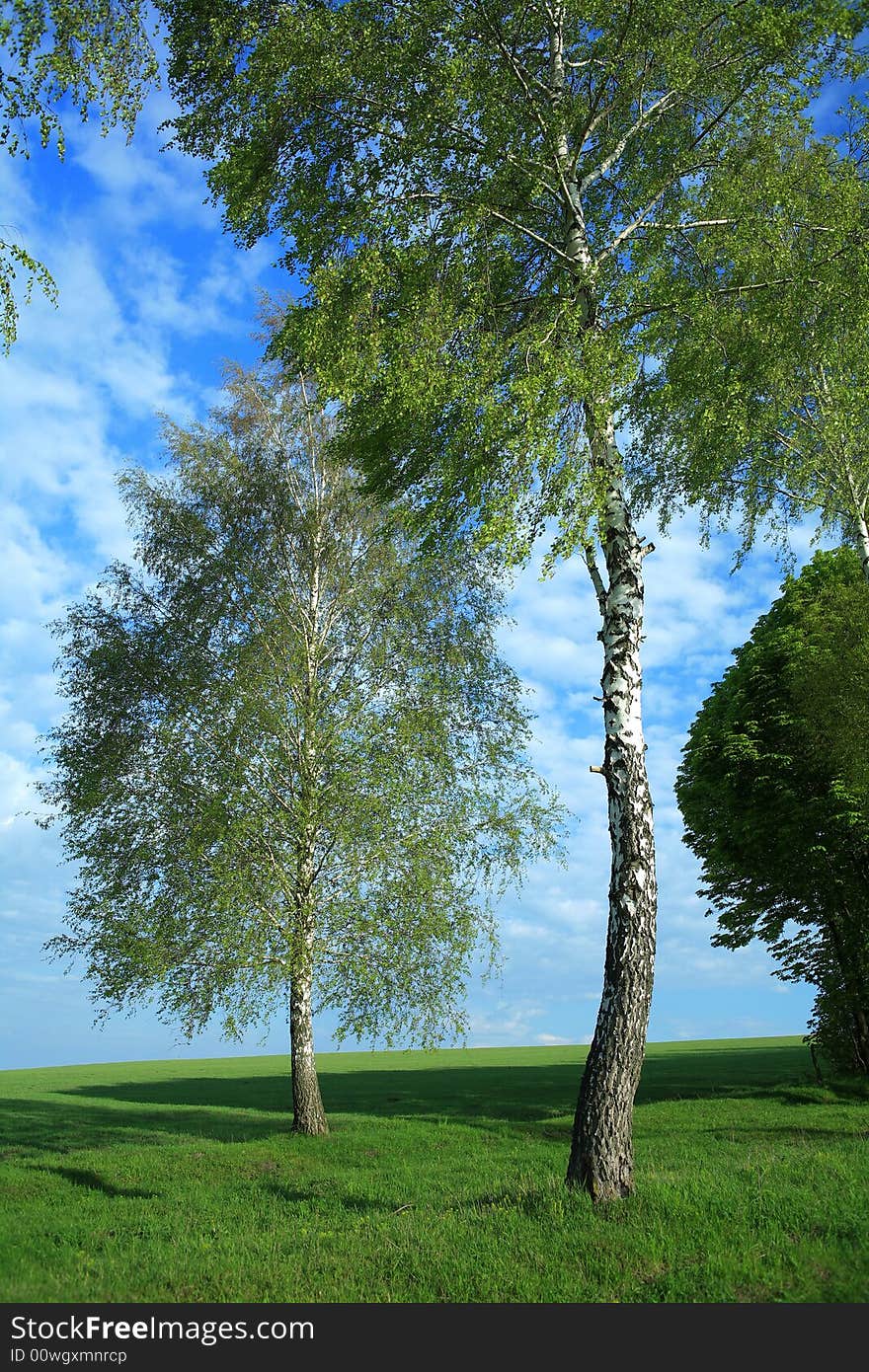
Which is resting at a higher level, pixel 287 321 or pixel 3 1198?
pixel 287 321

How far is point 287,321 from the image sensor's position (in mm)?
13805

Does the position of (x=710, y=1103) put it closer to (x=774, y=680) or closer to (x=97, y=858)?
(x=774, y=680)

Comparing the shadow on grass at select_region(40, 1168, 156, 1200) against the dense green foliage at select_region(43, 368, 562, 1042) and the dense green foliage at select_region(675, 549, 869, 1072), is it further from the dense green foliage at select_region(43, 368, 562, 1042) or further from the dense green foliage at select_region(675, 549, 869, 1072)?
the dense green foliage at select_region(675, 549, 869, 1072)

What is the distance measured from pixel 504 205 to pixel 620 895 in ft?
32.9

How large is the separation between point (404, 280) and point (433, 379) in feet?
8.63

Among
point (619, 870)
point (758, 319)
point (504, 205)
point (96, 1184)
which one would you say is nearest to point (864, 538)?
point (758, 319)

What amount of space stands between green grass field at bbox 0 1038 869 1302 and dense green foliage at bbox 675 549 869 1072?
382 centimetres

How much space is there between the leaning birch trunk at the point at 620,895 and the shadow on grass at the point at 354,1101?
991 centimetres

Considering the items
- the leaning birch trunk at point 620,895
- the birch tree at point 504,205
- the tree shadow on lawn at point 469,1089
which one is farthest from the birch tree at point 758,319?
the tree shadow on lawn at point 469,1089

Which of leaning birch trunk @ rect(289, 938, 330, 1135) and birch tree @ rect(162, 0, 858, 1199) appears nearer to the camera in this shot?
birch tree @ rect(162, 0, 858, 1199)

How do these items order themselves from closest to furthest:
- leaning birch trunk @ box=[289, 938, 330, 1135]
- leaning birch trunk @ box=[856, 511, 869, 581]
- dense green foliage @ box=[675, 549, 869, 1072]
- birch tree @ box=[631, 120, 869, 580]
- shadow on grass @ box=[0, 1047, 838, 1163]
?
birch tree @ box=[631, 120, 869, 580], leaning birch trunk @ box=[289, 938, 330, 1135], leaning birch trunk @ box=[856, 511, 869, 581], shadow on grass @ box=[0, 1047, 838, 1163], dense green foliage @ box=[675, 549, 869, 1072]

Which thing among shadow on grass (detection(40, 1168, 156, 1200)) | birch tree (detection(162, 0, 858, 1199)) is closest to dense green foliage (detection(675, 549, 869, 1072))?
birch tree (detection(162, 0, 858, 1199))

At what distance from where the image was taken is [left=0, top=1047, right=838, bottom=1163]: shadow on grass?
21.8 metres

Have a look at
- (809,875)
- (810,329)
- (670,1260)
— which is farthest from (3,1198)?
(809,875)
